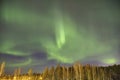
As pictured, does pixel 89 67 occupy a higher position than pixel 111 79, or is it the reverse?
pixel 89 67

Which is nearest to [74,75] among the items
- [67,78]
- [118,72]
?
[67,78]

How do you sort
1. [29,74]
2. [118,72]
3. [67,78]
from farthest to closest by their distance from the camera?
[29,74]
[67,78]
[118,72]

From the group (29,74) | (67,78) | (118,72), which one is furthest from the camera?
(29,74)

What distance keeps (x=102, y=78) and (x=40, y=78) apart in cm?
676

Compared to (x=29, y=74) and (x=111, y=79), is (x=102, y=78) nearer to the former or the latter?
(x=111, y=79)

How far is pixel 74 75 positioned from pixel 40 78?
12.6ft

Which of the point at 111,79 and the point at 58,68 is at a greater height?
the point at 58,68

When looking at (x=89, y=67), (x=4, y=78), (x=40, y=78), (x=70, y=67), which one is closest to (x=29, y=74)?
(x=40, y=78)

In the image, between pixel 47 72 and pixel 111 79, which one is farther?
pixel 47 72

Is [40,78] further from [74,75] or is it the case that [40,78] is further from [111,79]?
[111,79]

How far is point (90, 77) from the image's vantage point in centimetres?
2280

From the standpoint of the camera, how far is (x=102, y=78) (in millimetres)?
22812

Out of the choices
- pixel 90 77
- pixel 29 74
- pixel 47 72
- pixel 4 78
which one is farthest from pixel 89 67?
pixel 4 78

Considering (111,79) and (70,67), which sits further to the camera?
(70,67)
